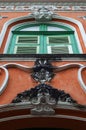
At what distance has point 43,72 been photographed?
5512 mm

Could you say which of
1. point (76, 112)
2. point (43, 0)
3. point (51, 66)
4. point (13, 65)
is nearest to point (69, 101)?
point (76, 112)

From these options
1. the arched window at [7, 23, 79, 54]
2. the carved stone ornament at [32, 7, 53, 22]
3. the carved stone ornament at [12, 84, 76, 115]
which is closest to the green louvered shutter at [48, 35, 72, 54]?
the arched window at [7, 23, 79, 54]

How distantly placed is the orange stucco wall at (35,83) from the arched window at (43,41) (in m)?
1.11

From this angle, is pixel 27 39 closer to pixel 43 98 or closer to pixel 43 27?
pixel 43 27

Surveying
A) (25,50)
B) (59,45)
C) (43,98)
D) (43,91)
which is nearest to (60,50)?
(59,45)

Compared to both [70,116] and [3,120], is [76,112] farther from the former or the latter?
[3,120]

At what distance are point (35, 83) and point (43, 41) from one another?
2215mm

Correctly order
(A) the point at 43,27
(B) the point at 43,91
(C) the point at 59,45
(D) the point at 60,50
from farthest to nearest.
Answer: (A) the point at 43,27
(C) the point at 59,45
(D) the point at 60,50
(B) the point at 43,91

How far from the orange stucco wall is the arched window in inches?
43.7

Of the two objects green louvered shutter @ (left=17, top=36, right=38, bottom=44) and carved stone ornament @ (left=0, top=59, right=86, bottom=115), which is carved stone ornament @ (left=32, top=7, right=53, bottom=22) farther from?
carved stone ornament @ (left=0, top=59, right=86, bottom=115)

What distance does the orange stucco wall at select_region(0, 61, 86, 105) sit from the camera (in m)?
5.00

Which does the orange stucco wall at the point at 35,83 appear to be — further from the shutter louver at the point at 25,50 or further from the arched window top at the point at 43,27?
the arched window top at the point at 43,27

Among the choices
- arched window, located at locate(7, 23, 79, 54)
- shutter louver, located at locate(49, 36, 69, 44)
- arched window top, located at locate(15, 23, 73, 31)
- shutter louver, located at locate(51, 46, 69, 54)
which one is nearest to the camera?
shutter louver, located at locate(51, 46, 69, 54)

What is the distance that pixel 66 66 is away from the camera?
5711 millimetres
